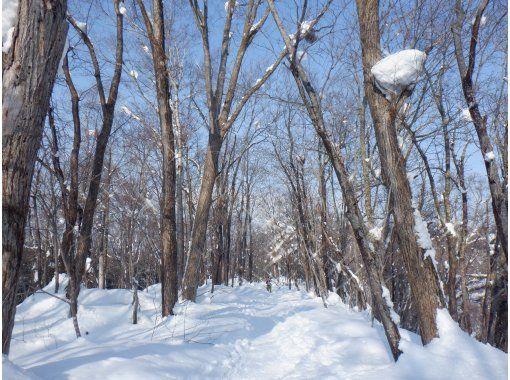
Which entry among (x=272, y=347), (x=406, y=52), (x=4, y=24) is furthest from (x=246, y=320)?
(x=4, y=24)

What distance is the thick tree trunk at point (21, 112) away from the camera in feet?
7.84

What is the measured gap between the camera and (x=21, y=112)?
247cm

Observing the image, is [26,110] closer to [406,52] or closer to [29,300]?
[406,52]

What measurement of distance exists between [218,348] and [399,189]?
9.30 feet

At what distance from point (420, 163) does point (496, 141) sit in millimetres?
2216

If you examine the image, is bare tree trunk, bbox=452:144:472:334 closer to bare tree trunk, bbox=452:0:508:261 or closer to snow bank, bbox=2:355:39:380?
bare tree trunk, bbox=452:0:508:261

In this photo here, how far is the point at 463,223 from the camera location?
29.2 feet

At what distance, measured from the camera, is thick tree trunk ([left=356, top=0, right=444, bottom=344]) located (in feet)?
12.2

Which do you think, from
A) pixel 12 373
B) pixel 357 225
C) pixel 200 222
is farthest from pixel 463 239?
pixel 12 373

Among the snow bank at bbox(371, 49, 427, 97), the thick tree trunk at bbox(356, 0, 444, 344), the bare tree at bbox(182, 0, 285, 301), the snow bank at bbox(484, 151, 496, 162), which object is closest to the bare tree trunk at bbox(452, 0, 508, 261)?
the snow bank at bbox(484, 151, 496, 162)

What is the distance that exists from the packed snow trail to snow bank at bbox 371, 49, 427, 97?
227cm

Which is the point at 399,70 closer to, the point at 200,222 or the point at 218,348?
the point at 218,348

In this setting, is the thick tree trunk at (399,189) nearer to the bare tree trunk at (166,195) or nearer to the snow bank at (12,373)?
the snow bank at (12,373)

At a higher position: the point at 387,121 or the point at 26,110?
the point at 387,121
